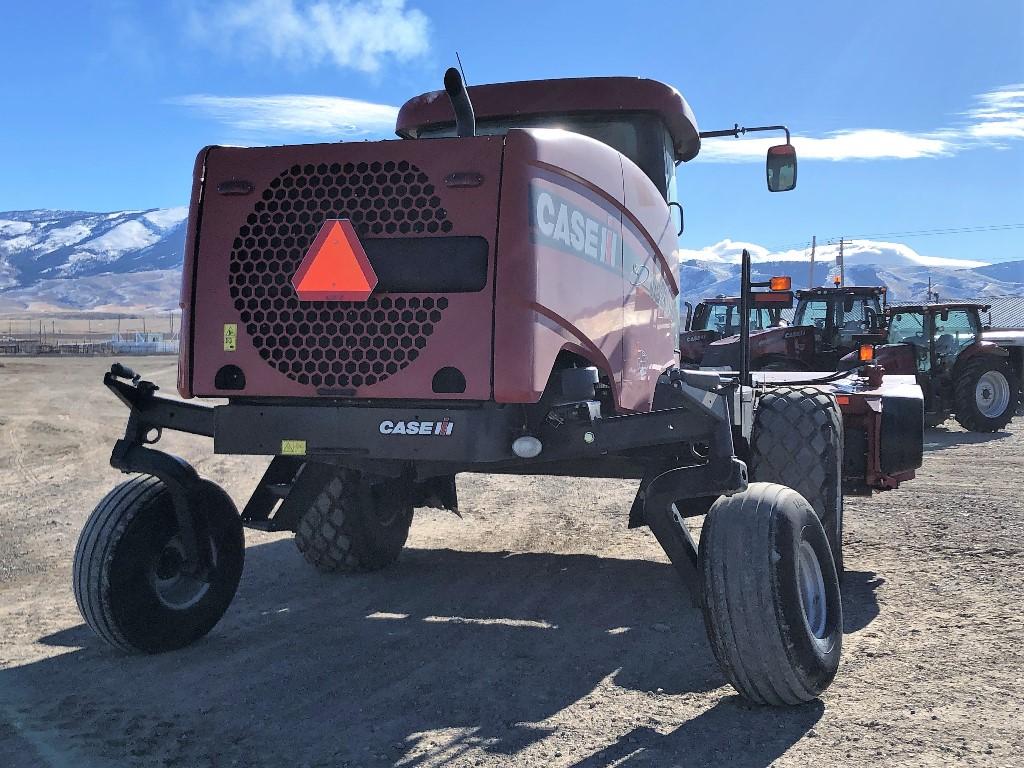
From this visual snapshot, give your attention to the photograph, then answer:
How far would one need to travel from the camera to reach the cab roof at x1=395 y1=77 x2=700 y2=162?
554 cm

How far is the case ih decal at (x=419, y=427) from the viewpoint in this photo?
13.8 feet

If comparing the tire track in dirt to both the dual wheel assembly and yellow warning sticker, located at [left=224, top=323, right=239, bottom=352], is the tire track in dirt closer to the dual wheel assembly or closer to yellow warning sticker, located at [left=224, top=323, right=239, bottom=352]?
the dual wheel assembly

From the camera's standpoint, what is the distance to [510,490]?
1043cm

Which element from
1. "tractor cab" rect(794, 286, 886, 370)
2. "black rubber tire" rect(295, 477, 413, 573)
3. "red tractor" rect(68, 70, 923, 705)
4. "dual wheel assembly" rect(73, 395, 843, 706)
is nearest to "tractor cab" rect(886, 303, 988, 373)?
"tractor cab" rect(794, 286, 886, 370)

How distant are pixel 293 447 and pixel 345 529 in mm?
2390

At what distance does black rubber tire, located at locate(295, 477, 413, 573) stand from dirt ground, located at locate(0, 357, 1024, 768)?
145mm

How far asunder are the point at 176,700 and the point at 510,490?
612 cm

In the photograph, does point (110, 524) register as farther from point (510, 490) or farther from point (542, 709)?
point (510, 490)

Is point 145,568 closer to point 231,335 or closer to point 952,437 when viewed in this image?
point 231,335

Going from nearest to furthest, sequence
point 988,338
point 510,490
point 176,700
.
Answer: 1. point 176,700
2. point 510,490
3. point 988,338

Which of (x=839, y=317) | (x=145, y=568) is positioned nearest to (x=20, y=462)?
(x=145, y=568)

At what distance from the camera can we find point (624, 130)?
18.4 feet

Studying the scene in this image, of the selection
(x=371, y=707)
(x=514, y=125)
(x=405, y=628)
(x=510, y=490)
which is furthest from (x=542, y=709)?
(x=510, y=490)

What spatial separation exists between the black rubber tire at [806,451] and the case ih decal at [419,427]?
280 centimetres
